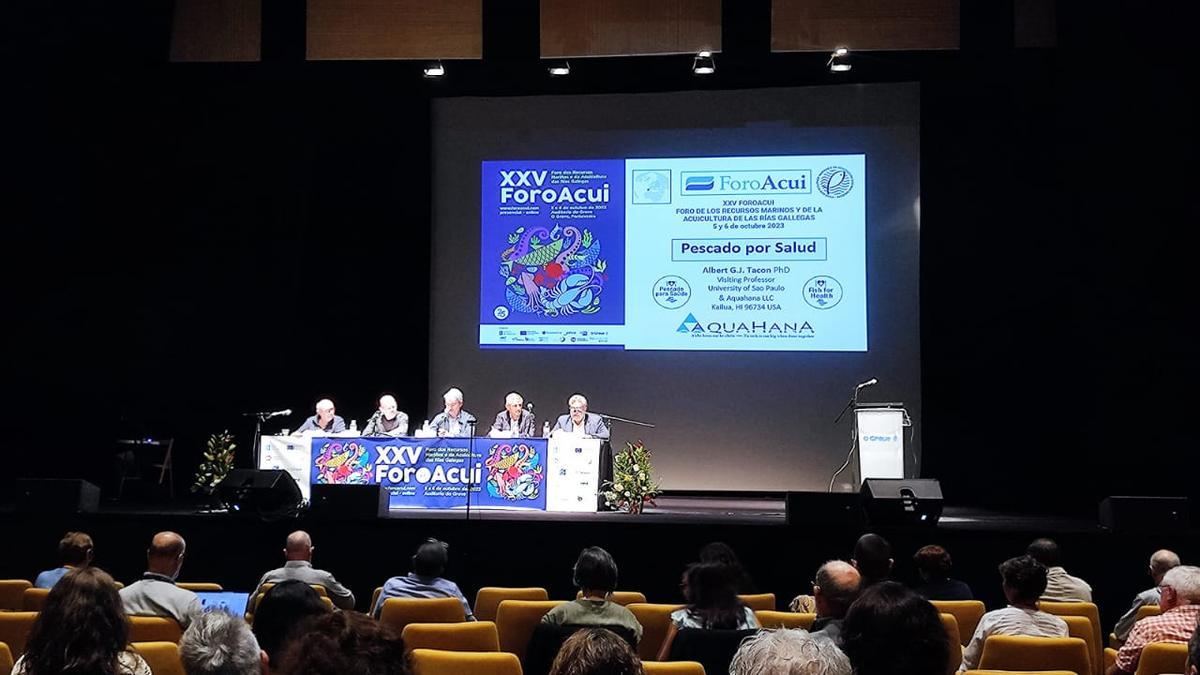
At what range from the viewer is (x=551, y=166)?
10445mm

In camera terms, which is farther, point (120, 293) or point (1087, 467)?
point (120, 293)

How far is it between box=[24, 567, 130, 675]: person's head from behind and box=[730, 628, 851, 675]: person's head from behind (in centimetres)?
146

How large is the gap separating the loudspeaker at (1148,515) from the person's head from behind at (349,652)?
6.06 m

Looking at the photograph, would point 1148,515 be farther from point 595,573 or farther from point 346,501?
point 346,501

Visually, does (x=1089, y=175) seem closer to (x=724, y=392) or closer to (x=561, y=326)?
(x=724, y=392)

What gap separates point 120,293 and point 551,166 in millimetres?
3867

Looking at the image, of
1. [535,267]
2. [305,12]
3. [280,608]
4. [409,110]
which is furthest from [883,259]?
[280,608]

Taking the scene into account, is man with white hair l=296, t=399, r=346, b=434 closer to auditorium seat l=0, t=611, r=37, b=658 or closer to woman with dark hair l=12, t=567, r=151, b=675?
auditorium seat l=0, t=611, r=37, b=658

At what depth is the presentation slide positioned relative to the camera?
32.4 ft

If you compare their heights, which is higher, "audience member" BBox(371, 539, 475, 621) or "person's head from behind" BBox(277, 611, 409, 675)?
"person's head from behind" BBox(277, 611, 409, 675)

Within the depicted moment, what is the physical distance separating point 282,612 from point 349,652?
98 cm

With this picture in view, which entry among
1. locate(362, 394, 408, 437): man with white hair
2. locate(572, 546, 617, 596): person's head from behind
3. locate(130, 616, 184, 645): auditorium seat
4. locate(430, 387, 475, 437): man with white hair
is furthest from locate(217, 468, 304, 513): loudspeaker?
locate(572, 546, 617, 596): person's head from behind

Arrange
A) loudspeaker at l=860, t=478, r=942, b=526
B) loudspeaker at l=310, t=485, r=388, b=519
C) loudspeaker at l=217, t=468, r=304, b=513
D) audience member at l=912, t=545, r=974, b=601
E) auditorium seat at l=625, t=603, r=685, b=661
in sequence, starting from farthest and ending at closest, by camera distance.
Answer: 1. loudspeaker at l=217, t=468, r=304, b=513
2. loudspeaker at l=310, t=485, r=388, b=519
3. loudspeaker at l=860, t=478, r=942, b=526
4. audience member at l=912, t=545, r=974, b=601
5. auditorium seat at l=625, t=603, r=685, b=661

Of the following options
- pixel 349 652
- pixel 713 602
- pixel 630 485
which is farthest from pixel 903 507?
pixel 349 652
